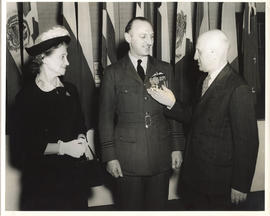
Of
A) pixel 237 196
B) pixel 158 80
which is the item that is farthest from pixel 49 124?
pixel 237 196

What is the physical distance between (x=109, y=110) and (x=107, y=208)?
18.8 inches

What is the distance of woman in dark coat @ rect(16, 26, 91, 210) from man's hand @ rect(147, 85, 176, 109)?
364 mm

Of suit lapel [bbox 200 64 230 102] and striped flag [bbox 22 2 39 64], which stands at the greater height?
striped flag [bbox 22 2 39 64]

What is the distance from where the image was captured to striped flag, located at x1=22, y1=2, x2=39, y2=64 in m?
1.70

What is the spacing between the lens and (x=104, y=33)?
173cm

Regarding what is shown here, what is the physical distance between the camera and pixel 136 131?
168 cm

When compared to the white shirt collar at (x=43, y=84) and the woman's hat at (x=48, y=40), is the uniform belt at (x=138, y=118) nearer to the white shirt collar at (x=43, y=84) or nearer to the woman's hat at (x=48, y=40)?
the white shirt collar at (x=43, y=84)

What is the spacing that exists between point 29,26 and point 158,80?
2.19 feet

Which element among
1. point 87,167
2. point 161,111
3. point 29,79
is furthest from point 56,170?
point 161,111

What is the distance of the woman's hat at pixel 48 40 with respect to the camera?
170 centimetres

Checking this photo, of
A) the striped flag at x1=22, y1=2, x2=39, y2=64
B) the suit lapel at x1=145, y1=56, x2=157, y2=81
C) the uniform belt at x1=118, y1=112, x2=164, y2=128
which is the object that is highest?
the striped flag at x1=22, y1=2, x2=39, y2=64

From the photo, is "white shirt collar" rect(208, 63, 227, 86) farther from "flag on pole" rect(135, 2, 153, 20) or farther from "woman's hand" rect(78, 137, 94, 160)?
"woman's hand" rect(78, 137, 94, 160)

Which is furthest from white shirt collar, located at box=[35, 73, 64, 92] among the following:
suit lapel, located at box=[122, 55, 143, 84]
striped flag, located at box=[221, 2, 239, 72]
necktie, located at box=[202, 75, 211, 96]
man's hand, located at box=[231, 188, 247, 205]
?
man's hand, located at box=[231, 188, 247, 205]

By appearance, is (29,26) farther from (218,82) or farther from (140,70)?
(218,82)
